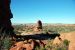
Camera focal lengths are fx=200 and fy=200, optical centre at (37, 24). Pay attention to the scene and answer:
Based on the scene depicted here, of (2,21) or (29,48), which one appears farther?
(2,21)

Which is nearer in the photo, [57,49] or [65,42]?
[57,49]

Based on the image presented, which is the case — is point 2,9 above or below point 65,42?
above

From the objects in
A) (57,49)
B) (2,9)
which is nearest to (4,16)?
(2,9)

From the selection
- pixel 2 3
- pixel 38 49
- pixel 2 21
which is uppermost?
pixel 2 3

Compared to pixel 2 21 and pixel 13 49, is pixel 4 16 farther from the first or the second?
pixel 13 49

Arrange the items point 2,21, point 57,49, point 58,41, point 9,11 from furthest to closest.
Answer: point 9,11, point 2,21, point 58,41, point 57,49

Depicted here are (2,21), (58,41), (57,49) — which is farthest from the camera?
(2,21)

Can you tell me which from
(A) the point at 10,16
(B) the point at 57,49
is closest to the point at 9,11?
(A) the point at 10,16

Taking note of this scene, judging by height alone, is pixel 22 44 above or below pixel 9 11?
below

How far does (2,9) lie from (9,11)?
107 inches

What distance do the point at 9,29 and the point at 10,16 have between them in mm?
3141

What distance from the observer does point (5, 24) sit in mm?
40469

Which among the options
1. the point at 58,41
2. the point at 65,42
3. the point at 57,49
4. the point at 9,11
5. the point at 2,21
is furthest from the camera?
the point at 9,11

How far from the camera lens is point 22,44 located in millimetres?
21016
